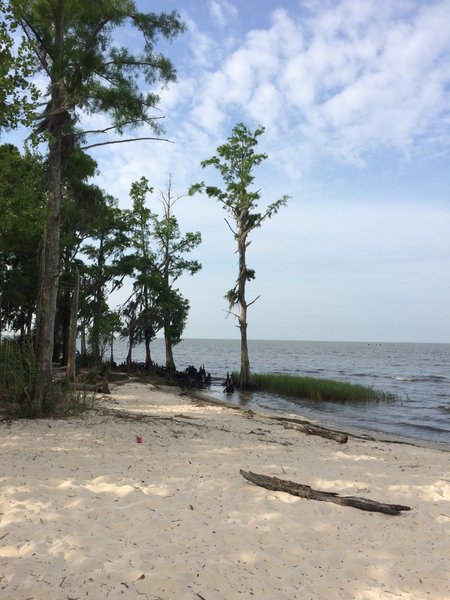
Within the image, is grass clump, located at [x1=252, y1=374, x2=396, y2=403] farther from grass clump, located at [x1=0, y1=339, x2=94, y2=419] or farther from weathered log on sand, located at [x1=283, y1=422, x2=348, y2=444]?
grass clump, located at [x1=0, y1=339, x2=94, y2=419]

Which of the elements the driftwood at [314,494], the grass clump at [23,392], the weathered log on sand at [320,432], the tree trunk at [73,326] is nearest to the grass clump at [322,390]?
the weathered log on sand at [320,432]

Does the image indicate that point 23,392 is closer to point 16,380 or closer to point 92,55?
point 16,380

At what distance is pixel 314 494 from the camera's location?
17.7ft

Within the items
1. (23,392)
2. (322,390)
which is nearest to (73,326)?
(23,392)

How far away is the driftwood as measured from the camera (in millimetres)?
5129

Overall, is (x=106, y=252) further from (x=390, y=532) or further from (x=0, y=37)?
(x=390, y=532)

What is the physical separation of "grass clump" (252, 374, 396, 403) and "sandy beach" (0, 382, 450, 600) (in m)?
13.3

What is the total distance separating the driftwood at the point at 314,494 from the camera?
16.8ft

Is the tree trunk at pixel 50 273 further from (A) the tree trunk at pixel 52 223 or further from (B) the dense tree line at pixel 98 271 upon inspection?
(B) the dense tree line at pixel 98 271

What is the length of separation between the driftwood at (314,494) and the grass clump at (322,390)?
15.7 metres

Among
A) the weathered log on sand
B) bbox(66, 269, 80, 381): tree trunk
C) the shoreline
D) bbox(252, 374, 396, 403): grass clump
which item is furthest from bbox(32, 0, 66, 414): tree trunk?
bbox(252, 374, 396, 403): grass clump

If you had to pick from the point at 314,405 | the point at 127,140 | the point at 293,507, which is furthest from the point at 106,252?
the point at 293,507

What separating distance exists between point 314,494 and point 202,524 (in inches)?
62.4

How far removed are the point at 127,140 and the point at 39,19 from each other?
279cm
